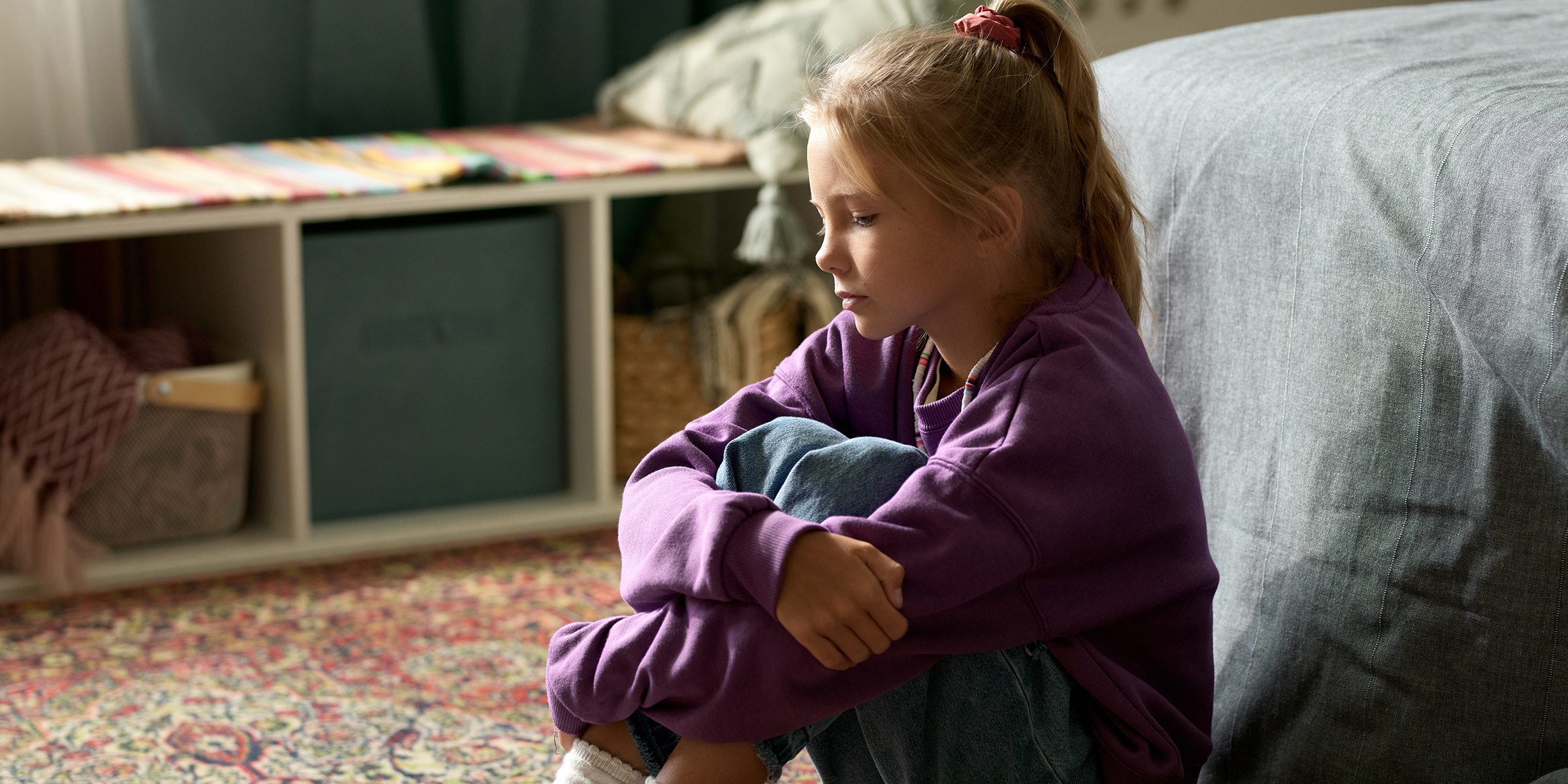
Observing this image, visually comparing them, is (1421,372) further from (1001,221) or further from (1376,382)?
(1001,221)

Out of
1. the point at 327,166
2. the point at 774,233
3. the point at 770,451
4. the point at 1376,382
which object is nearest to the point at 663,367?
the point at 774,233

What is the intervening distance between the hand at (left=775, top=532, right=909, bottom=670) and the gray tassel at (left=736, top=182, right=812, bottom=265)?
110 centimetres

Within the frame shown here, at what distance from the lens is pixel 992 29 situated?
94cm

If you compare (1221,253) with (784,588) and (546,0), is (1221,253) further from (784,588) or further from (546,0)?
(546,0)

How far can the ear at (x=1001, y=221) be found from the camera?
0.92 meters

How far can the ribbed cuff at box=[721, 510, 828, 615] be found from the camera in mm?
846

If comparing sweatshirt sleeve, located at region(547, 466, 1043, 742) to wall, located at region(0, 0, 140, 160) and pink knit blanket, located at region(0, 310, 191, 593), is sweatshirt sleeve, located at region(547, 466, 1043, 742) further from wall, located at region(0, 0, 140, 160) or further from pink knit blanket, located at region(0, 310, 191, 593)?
wall, located at region(0, 0, 140, 160)

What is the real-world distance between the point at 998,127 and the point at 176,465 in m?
1.25

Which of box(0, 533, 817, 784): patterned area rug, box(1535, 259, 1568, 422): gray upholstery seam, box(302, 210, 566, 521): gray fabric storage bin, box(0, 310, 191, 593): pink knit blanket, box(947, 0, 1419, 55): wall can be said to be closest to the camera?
box(1535, 259, 1568, 422): gray upholstery seam

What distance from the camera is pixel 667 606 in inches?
36.0

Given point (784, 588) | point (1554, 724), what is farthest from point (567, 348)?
point (1554, 724)

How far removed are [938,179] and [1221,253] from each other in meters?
0.32

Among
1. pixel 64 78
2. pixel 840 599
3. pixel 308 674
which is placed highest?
pixel 64 78

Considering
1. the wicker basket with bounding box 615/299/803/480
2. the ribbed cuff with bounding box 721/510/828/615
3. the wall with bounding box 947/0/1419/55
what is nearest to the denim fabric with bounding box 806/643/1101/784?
the ribbed cuff with bounding box 721/510/828/615
